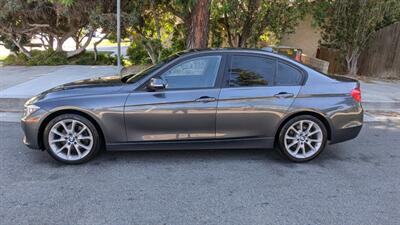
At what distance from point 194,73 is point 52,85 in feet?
17.2

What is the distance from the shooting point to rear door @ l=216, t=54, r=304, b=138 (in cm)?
415

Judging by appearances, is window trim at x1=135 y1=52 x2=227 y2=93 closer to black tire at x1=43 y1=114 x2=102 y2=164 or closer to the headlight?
black tire at x1=43 y1=114 x2=102 y2=164

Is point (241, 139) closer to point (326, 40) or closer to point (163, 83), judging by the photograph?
point (163, 83)

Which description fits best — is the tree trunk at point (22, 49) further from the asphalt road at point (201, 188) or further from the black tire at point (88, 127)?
the black tire at point (88, 127)

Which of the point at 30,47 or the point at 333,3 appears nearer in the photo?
the point at 333,3

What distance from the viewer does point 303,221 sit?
3.02 metres

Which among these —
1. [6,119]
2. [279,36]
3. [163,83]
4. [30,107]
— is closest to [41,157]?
[30,107]

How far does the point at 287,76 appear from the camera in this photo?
4309mm

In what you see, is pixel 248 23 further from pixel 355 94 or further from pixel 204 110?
pixel 204 110

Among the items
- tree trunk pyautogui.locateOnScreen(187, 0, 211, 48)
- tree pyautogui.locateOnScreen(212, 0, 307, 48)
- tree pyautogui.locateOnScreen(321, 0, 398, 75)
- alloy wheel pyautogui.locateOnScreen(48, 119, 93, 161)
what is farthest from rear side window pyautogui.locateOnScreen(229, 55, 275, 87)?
tree pyautogui.locateOnScreen(321, 0, 398, 75)

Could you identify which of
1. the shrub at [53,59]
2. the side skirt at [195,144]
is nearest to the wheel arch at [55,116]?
the side skirt at [195,144]

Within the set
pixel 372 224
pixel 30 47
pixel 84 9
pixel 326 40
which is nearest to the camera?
pixel 372 224

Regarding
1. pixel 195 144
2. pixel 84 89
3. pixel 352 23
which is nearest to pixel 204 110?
pixel 195 144

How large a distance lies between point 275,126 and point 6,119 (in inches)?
196
